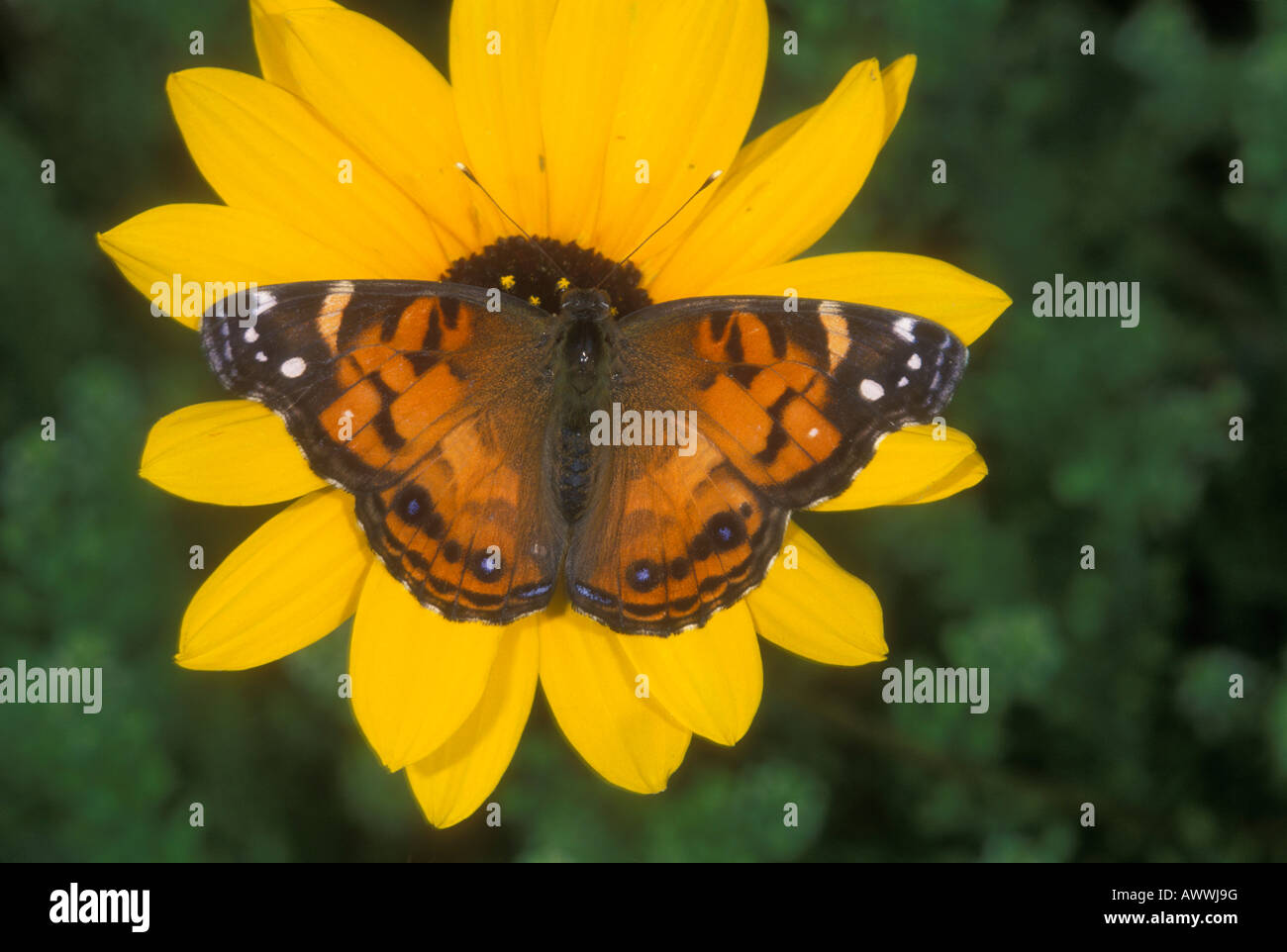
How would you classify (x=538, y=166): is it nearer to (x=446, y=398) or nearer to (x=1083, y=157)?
(x=446, y=398)

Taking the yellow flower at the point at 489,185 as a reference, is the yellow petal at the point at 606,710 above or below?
below

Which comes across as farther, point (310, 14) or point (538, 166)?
point (538, 166)

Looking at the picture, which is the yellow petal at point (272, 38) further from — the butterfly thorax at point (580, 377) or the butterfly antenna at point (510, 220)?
the butterfly thorax at point (580, 377)

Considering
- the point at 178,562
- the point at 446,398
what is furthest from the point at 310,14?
the point at 178,562

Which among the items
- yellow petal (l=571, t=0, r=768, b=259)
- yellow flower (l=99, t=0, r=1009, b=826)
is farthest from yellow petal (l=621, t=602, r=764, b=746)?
yellow petal (l=571, t=0, r=768, b=259)

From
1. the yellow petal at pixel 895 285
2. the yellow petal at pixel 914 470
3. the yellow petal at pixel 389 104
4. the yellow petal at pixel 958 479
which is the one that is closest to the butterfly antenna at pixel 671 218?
the yellow petal at pixel 895 285

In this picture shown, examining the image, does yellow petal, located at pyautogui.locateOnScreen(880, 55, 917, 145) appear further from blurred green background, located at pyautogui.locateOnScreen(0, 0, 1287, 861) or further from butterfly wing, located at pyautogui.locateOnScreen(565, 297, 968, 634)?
blurred green background, located at pyautogui.locateOnScreen(0, 0, 1287, 861)
